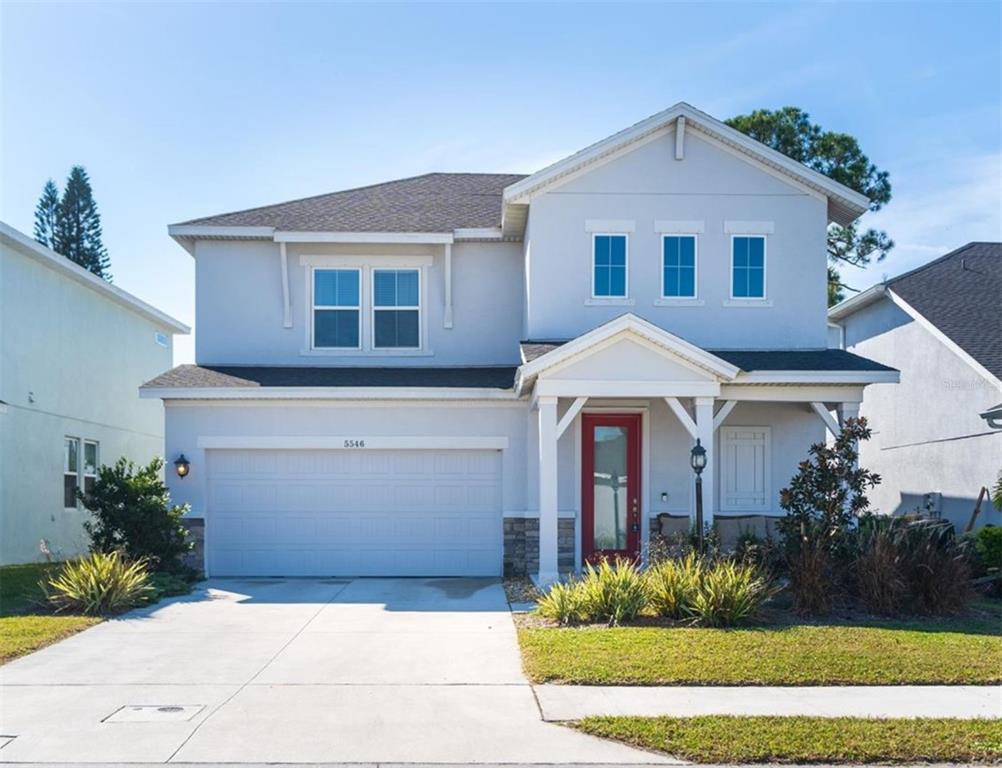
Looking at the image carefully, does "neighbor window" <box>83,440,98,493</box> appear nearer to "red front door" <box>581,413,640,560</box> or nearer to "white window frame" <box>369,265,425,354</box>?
"white window frame" <box>369,265,425,354</box>

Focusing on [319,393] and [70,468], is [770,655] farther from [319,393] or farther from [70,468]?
A: [70,468]

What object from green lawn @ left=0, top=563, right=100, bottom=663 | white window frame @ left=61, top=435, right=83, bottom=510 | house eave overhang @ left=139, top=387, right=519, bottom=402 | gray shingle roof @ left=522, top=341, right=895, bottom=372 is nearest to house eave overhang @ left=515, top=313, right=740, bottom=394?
gray shingle roof @ left=522, top=341, right=895, bottom=372

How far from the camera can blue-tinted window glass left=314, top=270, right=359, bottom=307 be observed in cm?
1844

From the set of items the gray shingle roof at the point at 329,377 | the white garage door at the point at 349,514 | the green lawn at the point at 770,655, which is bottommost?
the green lawn at the point at 770,655

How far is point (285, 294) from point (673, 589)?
9.35 meters

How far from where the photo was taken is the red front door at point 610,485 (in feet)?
55.7

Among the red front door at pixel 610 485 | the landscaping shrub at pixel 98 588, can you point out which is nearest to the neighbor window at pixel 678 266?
the red front door at pixel 610 485

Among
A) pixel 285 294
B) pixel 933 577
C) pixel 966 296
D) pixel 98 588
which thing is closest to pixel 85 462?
pixel 285 294

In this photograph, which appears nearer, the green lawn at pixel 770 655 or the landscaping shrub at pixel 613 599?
the green lawn at pixel 770 655

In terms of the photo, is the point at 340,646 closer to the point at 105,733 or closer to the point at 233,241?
the point at 105,733

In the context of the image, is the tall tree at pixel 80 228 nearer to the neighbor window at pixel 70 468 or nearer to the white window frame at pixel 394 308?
the neighbor window at pixel 70 468

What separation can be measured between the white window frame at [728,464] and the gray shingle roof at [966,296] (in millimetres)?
4300

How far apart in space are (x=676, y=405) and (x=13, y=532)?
12.5 meters

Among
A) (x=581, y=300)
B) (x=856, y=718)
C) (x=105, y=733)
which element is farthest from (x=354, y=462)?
(x=856, y=718)
